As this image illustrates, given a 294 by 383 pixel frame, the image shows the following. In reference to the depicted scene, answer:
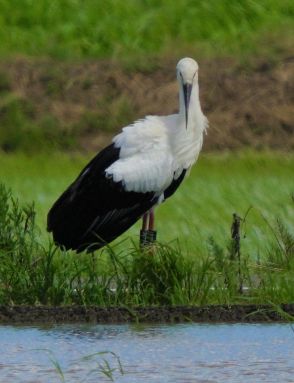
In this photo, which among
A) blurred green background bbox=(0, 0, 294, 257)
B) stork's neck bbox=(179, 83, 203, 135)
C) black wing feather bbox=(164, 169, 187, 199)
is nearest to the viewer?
stork's neck bbox=(179, 83, 203, 135)

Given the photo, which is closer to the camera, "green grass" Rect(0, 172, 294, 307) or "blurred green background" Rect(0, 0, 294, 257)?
"green grass" Rect(0, 172, 294, 307)

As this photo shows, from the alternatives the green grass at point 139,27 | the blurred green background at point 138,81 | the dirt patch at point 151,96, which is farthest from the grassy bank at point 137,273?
the green grass at point 139,27

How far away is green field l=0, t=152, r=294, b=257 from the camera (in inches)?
513

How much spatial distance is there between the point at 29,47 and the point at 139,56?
148 cm

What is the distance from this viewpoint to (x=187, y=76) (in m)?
11.8

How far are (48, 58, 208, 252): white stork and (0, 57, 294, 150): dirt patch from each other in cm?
864

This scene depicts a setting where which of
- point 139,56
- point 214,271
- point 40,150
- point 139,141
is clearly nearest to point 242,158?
point 40,150

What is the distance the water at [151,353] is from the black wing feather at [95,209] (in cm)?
222

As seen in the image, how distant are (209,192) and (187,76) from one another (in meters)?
3.88

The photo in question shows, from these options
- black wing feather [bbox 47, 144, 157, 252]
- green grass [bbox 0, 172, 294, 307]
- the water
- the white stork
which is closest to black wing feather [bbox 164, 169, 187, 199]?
the white stork

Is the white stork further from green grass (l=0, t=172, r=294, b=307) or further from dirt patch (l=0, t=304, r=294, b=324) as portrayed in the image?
dirt patch (l=0, t=304, r=294, b=324)

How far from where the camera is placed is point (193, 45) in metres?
23.3

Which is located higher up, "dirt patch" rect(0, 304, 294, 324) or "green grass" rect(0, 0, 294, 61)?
"green grass" rect(0, 0, 294, 61)

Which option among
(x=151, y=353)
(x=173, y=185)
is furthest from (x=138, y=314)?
(x=173, y=185)
